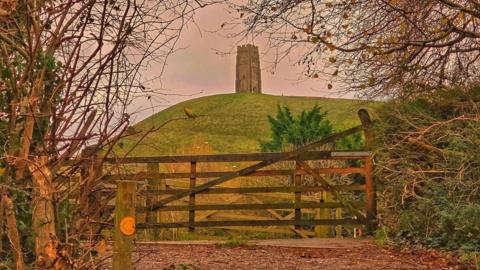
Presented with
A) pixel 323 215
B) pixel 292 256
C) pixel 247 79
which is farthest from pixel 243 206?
pixel 247 79

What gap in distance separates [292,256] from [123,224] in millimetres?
4765

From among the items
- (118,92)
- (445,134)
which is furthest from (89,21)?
(445,134)

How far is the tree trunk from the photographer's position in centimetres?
324

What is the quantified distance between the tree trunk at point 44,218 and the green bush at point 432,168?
546 centimetres

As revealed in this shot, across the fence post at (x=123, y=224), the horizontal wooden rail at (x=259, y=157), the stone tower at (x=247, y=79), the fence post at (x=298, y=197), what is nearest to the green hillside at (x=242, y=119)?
the stone tower at (x=247, y=79)

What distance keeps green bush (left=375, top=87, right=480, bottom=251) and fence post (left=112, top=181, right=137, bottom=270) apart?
510cm

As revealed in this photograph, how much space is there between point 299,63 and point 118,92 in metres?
5.31

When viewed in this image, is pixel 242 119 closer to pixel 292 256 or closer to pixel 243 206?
pixel 243 206

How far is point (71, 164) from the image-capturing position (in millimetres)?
3447

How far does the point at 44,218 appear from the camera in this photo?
3264 millimetres

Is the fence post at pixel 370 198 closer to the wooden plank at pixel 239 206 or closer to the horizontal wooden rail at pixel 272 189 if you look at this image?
the horizontal wooden rail at pixel 272 189

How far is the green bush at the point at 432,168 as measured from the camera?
770cm

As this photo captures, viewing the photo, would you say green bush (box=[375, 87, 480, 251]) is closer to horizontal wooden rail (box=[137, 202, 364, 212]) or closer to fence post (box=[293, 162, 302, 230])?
horizontal wooden rail (box=[137, 202, 364, 212])

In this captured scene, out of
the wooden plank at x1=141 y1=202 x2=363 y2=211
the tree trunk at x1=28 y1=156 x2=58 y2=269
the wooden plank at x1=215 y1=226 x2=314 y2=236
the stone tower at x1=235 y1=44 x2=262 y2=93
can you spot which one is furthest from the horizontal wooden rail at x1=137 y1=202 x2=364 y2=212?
the stone tower at x1=235 y1=44 x2=262 y2=93
